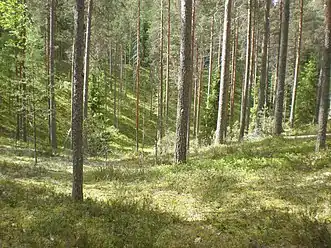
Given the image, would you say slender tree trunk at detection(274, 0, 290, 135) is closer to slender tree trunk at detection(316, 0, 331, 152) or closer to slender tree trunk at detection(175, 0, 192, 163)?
slender tree trunk at detection(316, 0, 331, 152)

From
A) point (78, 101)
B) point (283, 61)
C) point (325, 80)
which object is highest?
point (283, 61)

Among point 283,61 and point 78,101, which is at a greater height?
point 283,61

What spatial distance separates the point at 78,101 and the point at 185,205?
4008mm

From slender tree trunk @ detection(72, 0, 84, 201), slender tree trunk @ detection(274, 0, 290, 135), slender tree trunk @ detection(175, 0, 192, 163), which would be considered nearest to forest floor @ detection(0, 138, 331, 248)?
slender tree trunk @ detection(72, 0, 84, 201)

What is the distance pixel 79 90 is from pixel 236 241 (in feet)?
16.9

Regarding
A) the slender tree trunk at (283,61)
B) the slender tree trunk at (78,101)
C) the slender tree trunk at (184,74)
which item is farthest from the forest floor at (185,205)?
the slender tree trunk at (283,61)

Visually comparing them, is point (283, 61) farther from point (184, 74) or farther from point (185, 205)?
point (185, 205)

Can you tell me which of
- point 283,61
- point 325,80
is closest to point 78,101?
point 325,80

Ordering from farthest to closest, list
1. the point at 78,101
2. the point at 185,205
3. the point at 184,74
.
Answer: the point at 184,74 → the point at 185,205 → the point at 78,101

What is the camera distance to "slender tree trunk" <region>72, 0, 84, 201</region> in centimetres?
833

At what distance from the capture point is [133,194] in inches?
414

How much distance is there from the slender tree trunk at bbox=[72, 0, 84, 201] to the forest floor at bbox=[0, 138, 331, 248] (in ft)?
2.21

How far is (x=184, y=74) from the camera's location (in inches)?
514

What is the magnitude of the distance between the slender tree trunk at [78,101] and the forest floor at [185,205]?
2.21ft
